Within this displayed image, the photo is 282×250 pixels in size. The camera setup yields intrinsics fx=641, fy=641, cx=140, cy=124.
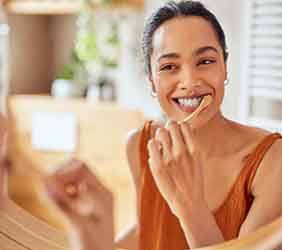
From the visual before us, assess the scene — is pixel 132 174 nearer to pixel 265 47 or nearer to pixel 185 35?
pixel 185 35

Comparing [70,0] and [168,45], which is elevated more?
[70,0]

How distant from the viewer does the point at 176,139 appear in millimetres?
316

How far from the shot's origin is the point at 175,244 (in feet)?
1.20

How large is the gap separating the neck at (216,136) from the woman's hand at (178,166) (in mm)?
57

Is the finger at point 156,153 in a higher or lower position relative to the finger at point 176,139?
lower

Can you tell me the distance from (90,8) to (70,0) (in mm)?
105

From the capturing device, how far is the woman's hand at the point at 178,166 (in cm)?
31

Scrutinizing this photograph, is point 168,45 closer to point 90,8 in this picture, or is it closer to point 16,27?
point 90,8

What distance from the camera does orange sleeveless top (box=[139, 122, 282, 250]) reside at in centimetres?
36

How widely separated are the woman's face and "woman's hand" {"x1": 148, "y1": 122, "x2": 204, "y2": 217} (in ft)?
0.14

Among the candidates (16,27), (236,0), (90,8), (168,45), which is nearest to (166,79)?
(168,45)

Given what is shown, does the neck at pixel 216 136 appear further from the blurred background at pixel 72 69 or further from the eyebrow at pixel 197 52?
the blurred background at pixel 72 69

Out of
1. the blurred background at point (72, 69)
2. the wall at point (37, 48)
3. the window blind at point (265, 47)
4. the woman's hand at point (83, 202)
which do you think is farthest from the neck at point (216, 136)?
the wall at point (37, 48)

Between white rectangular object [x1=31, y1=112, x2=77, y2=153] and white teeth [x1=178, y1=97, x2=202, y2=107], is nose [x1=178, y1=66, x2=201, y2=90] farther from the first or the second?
white rectangular object [x1=31, y1=112, x2=77, y2=153]
